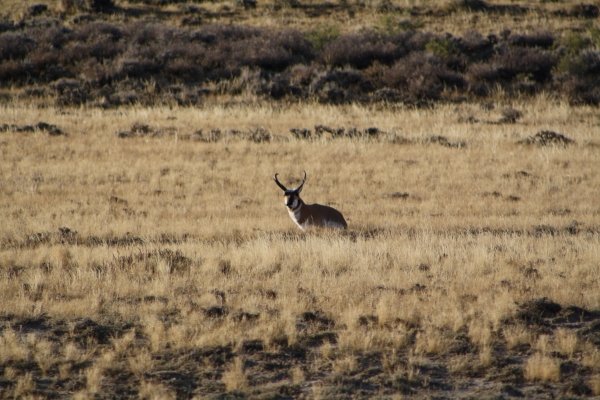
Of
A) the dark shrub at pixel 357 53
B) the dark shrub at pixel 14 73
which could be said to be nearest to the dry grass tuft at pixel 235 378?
the dark shrub at pixel 14 73

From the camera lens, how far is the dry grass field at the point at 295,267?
7785 mm

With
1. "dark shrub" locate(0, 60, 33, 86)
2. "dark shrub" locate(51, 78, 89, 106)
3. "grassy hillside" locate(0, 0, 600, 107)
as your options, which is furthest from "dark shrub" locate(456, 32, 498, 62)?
"dark shrub" locate(0, 60, 33, 86)

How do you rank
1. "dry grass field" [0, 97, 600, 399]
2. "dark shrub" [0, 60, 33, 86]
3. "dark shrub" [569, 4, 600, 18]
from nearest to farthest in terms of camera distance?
"dry grass field" [0, 97, 600, 399] → "dark shrub" [0, 60, 33, 86] → "dark shrub" [569, 4, 600, 18]

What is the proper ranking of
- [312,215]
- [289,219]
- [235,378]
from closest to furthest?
[235,378] → [312,215] → [289,219]

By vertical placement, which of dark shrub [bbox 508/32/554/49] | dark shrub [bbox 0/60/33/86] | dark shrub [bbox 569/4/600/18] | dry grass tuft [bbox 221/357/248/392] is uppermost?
dark shrub [bbox 569/4/600/18]

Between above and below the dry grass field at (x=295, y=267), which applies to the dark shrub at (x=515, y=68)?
above

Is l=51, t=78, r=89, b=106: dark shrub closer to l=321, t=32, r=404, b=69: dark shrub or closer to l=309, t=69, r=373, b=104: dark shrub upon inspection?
l=309, t=69, r=373, b=104: dark shrub

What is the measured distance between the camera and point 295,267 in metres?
11.5

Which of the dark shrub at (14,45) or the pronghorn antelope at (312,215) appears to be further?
the dark shrub at (14,45)

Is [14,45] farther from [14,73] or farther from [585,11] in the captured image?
[585,11]

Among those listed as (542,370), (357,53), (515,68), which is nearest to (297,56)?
(357,53)

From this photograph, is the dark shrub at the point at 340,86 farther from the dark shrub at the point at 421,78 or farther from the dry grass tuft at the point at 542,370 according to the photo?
the dry grass tuft at the point at 542,370

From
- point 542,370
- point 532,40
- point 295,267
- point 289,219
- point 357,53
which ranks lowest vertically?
point 289,219

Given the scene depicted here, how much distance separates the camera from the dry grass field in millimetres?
7785
